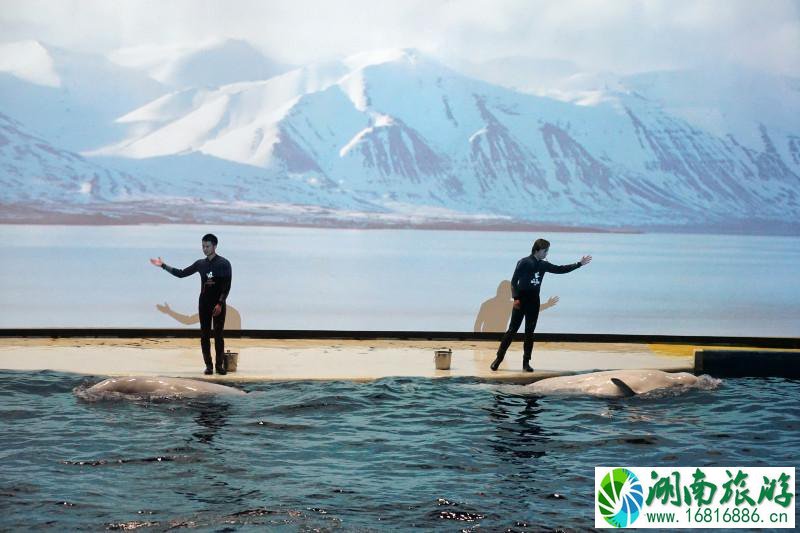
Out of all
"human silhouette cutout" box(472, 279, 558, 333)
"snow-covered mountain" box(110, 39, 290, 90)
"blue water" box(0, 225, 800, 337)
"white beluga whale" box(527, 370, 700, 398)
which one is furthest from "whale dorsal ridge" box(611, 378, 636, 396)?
"snow-covered mountain" box(110, 39, 290, 90)

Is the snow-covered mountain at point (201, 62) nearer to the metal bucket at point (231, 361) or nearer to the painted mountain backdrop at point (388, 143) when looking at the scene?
the painted mountain backdrop at point (388, 143)

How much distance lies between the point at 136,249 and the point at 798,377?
41.3 feet

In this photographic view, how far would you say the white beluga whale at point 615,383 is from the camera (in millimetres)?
11227

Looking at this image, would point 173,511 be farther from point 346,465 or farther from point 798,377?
point 798,377

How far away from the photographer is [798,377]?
1235 centimetres

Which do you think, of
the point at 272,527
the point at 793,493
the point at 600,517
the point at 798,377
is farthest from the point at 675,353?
→ the point at 272,527

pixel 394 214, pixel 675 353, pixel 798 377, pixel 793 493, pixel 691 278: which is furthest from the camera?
pixel 691 278

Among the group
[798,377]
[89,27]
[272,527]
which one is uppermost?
[89,27]

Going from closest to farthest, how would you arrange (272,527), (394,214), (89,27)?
(272,527)
(89,27)
(394,214)

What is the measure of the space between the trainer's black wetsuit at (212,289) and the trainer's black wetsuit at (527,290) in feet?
9.39

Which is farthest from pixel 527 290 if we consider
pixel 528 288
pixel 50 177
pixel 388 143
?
pixel 50 177

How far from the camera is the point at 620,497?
7.46 meters

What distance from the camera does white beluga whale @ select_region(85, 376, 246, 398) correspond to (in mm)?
10719

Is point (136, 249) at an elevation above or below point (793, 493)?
above
